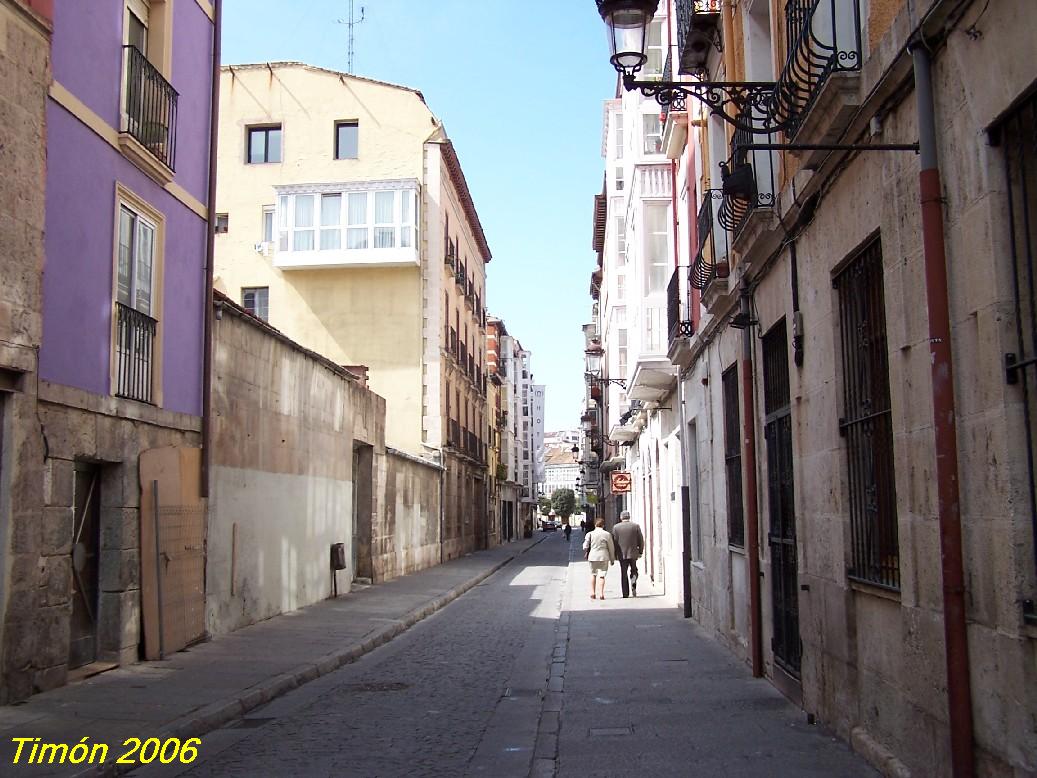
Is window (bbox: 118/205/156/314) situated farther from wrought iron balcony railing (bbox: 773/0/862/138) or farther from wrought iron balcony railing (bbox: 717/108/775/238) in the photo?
wrought iron balcony railing (bbox: 773/0/862/138)

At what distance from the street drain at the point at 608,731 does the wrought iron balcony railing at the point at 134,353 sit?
6.24 metres

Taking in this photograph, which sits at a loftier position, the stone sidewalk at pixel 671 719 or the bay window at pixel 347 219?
the bay window at pixel 347 219

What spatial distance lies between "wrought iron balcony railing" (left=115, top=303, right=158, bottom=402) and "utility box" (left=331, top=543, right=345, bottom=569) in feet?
26.5

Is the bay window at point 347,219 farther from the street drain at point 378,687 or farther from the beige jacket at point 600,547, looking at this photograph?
the street drain at point 378,687

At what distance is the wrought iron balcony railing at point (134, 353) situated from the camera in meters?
11.1

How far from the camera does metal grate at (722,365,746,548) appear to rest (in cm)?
1148

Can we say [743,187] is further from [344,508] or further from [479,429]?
[479,429]

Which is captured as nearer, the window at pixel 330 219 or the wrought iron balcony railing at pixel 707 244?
the wrought iron balcony railing at pixel 707 244

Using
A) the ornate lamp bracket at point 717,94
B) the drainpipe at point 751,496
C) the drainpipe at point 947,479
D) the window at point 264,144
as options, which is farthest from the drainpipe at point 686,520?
the window at point 264,144

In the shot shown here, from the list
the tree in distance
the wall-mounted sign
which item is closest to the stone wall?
the wall-mounted sign

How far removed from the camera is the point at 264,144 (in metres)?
34.8

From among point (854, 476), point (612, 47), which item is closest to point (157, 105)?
point (612, 47)

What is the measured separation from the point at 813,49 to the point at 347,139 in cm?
2901

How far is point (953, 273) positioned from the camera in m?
4.96
